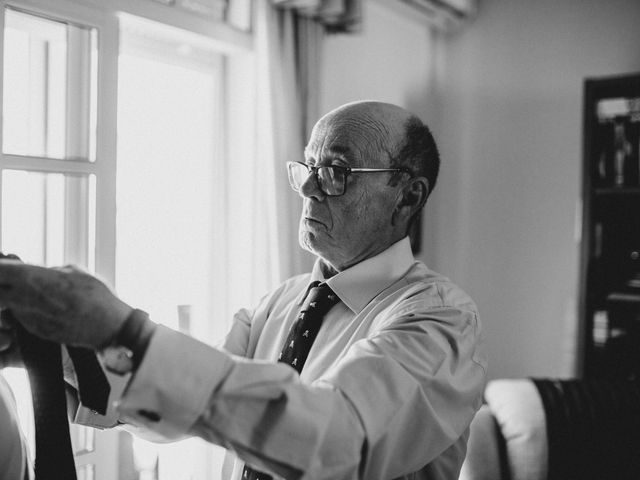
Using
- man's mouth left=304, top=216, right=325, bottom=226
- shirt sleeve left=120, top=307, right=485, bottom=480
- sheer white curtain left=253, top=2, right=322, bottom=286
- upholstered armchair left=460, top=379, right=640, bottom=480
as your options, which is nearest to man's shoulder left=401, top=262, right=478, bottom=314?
shirt sleeve left=120, top=307, right=485, bottom=480

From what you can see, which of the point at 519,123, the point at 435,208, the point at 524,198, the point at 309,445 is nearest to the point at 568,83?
the point at 519,123

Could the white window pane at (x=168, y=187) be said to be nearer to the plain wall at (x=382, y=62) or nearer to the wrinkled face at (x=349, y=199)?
the plain wall at (x=382, y=62)

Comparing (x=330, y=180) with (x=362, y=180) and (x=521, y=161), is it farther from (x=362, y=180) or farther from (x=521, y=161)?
(x=521, y=161)

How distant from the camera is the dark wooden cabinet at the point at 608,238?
249 centimetres

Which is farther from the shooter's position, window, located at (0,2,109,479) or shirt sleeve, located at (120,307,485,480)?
window, located at (0,2,109,479)

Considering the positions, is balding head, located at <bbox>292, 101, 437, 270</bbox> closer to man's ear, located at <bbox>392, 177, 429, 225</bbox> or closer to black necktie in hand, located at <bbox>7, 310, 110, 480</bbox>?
man's ear, located at <bbox>392, 177, 429, 225</bbox>

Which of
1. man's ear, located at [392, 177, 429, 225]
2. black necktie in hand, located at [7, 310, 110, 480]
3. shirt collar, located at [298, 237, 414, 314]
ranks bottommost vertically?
black necktie in hand, located at [7, 310, 110, 480]

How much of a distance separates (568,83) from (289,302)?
223cm

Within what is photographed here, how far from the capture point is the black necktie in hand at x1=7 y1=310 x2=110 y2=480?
816mm

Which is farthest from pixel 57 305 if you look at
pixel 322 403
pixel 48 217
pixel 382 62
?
pixel 382 62

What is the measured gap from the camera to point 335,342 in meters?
1.18

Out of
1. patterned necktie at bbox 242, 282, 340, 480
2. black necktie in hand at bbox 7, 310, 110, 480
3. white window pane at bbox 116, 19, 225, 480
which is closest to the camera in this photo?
black necktie in hand at bbox 7, 310, 110, 480

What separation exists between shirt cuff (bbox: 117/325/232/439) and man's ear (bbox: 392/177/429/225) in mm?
675

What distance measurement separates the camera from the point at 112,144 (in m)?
1.64
